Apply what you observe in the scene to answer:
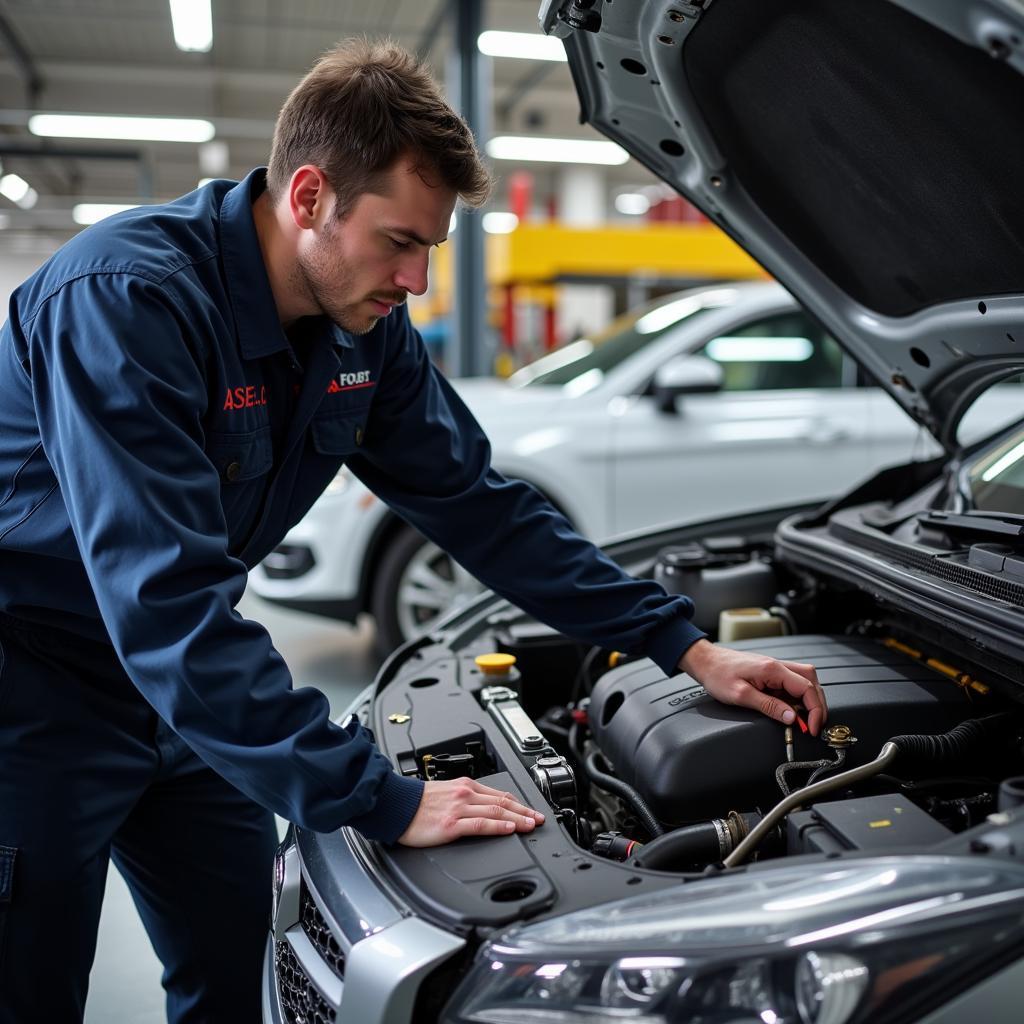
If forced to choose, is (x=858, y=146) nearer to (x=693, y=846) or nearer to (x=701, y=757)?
(x=701, y=757)

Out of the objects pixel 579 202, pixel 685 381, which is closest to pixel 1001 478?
pixel 685 381

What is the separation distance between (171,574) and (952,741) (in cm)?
102

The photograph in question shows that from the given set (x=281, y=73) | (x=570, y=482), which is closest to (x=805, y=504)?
(x=570, y=482)

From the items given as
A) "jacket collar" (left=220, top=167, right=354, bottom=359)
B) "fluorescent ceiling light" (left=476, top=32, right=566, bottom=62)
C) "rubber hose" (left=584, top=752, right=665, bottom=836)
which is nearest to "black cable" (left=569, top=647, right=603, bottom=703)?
"rubber hose" (left=584, top=752, right=665, bottom=836)

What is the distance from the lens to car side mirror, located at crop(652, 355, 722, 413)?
12.0ft

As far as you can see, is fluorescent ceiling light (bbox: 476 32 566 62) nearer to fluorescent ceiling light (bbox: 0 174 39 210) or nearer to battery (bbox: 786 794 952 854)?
fluorescent ceiling light (bbox: 0 174 39 210)

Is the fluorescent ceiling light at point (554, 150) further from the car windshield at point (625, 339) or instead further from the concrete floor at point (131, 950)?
the concrete floor at point (131, 950)

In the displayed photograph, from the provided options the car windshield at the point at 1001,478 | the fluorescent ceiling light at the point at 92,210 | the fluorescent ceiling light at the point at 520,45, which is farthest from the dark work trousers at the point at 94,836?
the fluorescent ceiling light at the point at 92,210

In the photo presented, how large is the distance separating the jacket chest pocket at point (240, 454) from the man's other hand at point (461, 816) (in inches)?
19.4

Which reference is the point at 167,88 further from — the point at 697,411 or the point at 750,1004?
the point at 750,1004

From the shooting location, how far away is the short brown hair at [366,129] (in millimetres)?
1214

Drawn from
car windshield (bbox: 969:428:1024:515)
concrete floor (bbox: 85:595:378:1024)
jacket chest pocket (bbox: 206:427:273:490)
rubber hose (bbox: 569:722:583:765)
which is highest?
jacket chest pocket (bbox: 206:427:273:490)

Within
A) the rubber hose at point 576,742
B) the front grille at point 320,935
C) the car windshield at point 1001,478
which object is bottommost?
the front grille at point 320,935

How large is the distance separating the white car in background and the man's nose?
213 centimetres
